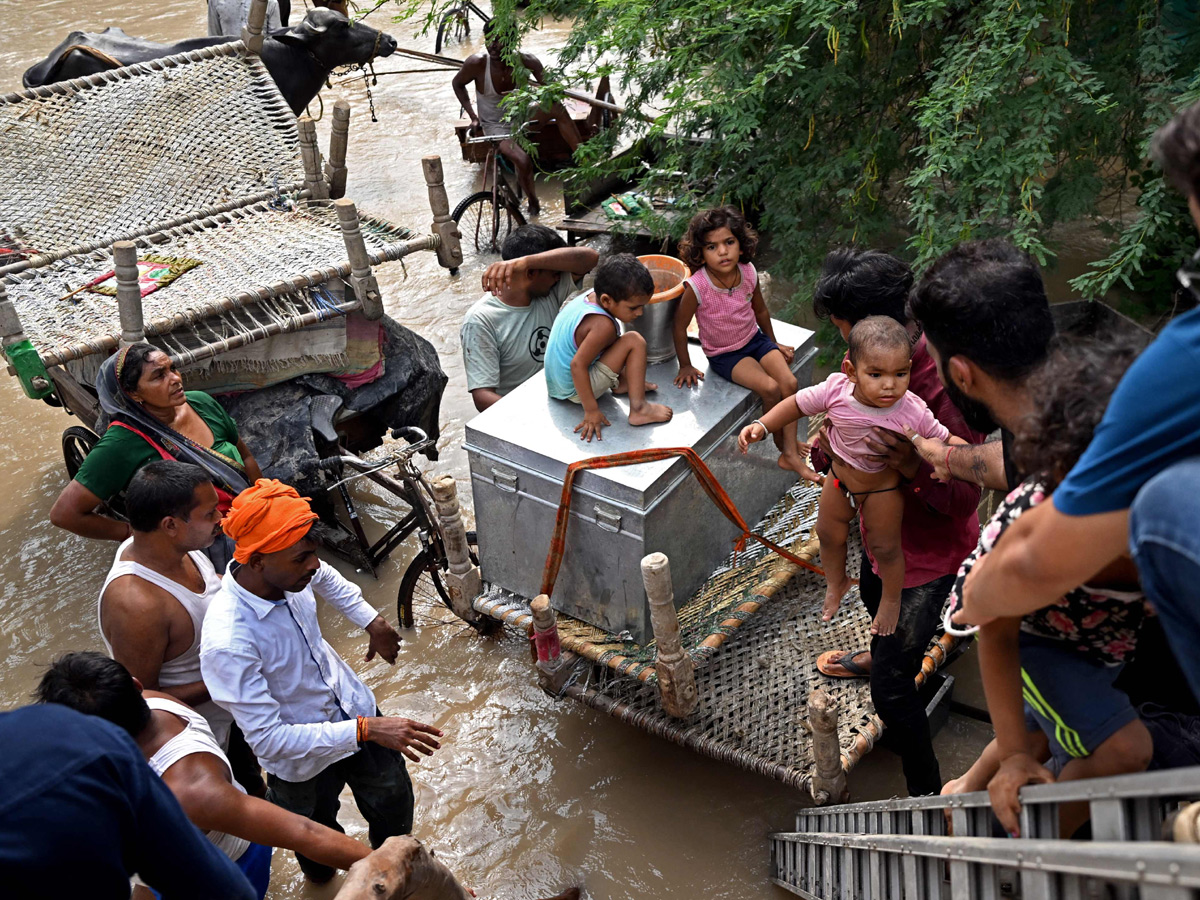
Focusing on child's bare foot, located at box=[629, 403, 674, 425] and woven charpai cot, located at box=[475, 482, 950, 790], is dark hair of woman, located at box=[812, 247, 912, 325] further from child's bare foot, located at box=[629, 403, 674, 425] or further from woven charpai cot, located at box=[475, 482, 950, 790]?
woven charpai cot, located at box=[475, 482, 950, 790]

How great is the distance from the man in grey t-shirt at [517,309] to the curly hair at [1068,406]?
107 inches

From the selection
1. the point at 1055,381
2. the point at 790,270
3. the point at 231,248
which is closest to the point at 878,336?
the point at 1055,381

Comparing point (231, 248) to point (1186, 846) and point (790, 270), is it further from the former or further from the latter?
Result: point (1186, 846)

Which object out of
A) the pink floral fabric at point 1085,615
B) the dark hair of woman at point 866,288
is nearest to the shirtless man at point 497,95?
the dark hair of woman at point 866,288

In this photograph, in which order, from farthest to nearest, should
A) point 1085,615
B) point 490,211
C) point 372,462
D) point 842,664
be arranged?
1. point 490,211
2. point 372,462
3. point 842,664
4. point 1085,615

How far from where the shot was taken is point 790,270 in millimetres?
5570

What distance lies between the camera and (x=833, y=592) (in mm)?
3465

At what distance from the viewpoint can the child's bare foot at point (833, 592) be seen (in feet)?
11.3

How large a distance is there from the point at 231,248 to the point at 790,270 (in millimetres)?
3086

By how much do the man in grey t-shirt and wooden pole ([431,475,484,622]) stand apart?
515 mm

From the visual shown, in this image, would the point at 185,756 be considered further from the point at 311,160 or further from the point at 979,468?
the point at 311,160

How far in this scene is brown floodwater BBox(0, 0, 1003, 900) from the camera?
12.0 feet

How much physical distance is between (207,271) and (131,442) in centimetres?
149

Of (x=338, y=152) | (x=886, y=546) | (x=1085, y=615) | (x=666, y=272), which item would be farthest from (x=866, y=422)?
(x=338, y=152)
